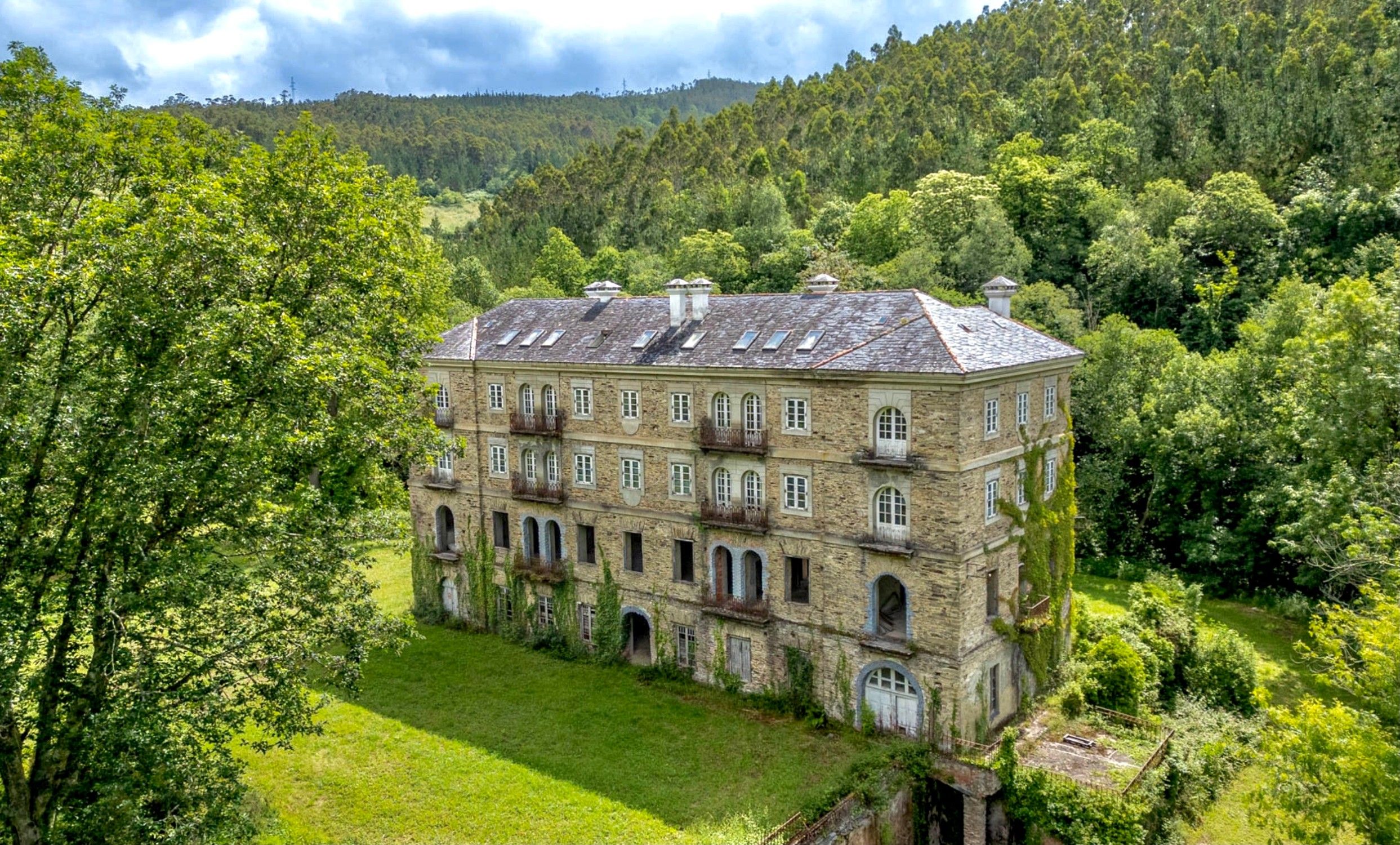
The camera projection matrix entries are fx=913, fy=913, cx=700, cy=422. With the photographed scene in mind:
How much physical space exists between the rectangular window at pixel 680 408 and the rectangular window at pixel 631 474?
98.8 inches

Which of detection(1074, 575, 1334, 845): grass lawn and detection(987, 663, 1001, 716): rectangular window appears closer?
detection(1074, 575, 1334, 845): grass lawn

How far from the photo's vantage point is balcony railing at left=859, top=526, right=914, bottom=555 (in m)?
27.9

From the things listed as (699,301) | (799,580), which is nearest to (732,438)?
Answer: (799,580)

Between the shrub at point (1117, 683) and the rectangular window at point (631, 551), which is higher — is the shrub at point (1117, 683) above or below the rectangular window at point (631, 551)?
below

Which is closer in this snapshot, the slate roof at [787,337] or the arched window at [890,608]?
the slate roof at [787,337]

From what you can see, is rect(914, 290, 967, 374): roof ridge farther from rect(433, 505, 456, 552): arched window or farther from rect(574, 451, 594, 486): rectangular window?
rect(433, 505, 456, 552): arched window

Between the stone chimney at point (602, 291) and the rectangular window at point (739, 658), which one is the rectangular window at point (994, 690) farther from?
the stone chimney at point (602, 291)

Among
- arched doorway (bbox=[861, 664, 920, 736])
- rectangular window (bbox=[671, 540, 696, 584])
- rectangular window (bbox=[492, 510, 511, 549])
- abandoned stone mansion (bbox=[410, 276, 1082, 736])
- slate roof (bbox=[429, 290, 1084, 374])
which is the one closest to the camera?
abandoned stone mansion (bbox=[410, 276, 1082, 736])

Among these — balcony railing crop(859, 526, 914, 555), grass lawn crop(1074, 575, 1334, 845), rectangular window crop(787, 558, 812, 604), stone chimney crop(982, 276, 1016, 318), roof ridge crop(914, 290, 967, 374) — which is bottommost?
grass lawn crop(1074, 575, 1334, 845)

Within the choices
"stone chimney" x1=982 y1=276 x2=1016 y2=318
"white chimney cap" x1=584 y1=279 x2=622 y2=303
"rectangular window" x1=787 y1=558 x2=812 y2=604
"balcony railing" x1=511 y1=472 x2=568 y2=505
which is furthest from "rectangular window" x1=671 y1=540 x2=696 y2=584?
"stone chimney" x1=982 y1=276 x2=1016 y2=318

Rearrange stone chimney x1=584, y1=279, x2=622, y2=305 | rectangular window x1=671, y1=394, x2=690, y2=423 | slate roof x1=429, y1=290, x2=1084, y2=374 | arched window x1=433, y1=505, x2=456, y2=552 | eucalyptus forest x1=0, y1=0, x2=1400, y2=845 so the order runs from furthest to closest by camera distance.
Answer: arched window x1=433, y1=505, x2=456, y2=552
stone chimney x1=584, y1=279, x2=622, y2=305
rectangular window x1=671, y1=394, x2=690, y2=423
slate roof x1=429, y1=290, x2=1084, y2=374
eucalyptus forest x1=0, y1=0, x2=1400, y2=845

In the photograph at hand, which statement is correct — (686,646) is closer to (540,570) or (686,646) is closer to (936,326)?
(540,570)

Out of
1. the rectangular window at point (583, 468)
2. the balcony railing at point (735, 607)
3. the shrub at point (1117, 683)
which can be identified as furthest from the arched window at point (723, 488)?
the shrub at point (1117, 683)

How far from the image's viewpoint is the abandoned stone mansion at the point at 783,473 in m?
27.7
